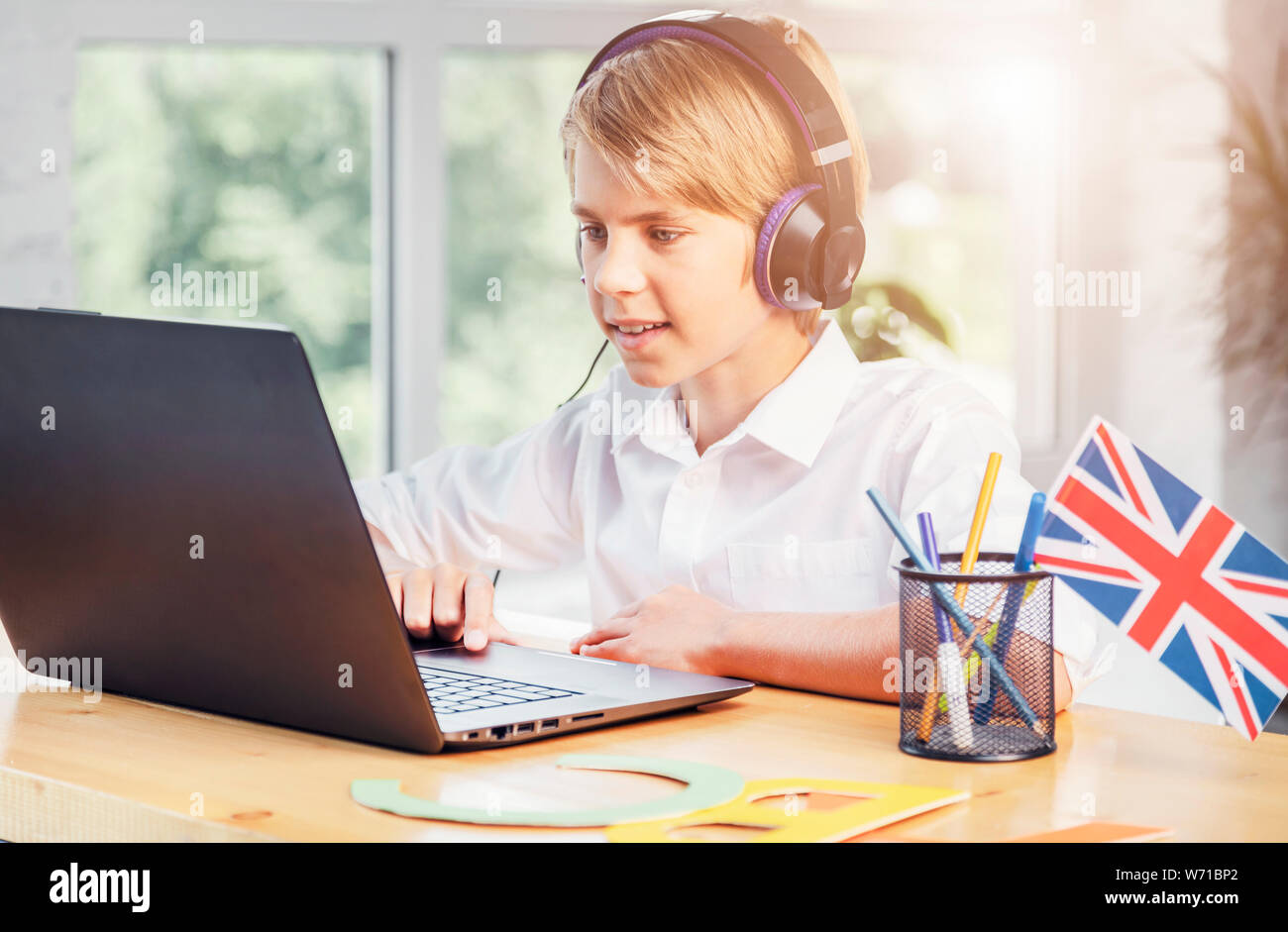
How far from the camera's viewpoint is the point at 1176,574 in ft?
2.76

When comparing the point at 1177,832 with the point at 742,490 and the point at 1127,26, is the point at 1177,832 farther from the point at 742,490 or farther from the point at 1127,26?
the point at 1127,26

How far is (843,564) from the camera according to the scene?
1326 mm

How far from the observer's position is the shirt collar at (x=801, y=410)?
1.32 meters

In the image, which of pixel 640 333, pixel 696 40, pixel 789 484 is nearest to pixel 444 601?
pixel 640 333

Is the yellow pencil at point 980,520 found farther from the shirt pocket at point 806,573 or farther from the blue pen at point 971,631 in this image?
the shirt pocket at point 806,573

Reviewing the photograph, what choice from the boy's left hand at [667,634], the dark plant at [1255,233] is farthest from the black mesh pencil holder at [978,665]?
the dark plant at [1255,233]

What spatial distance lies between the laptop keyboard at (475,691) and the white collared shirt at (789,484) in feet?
1.25

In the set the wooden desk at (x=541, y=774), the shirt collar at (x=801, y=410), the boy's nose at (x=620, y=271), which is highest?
Result: the boy's nose at (x=620, y=271)

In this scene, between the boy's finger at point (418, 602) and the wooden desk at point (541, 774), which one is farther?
the boy's finger at point (418, 602)

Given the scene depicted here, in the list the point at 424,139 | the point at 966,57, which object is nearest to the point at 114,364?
the point at 424,139

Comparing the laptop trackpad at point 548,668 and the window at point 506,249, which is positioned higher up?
the window at point 506,249

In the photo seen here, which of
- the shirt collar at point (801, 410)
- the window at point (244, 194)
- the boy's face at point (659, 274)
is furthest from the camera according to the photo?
the window at point (244, 194)

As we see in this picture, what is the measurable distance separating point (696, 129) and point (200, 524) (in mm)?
585
